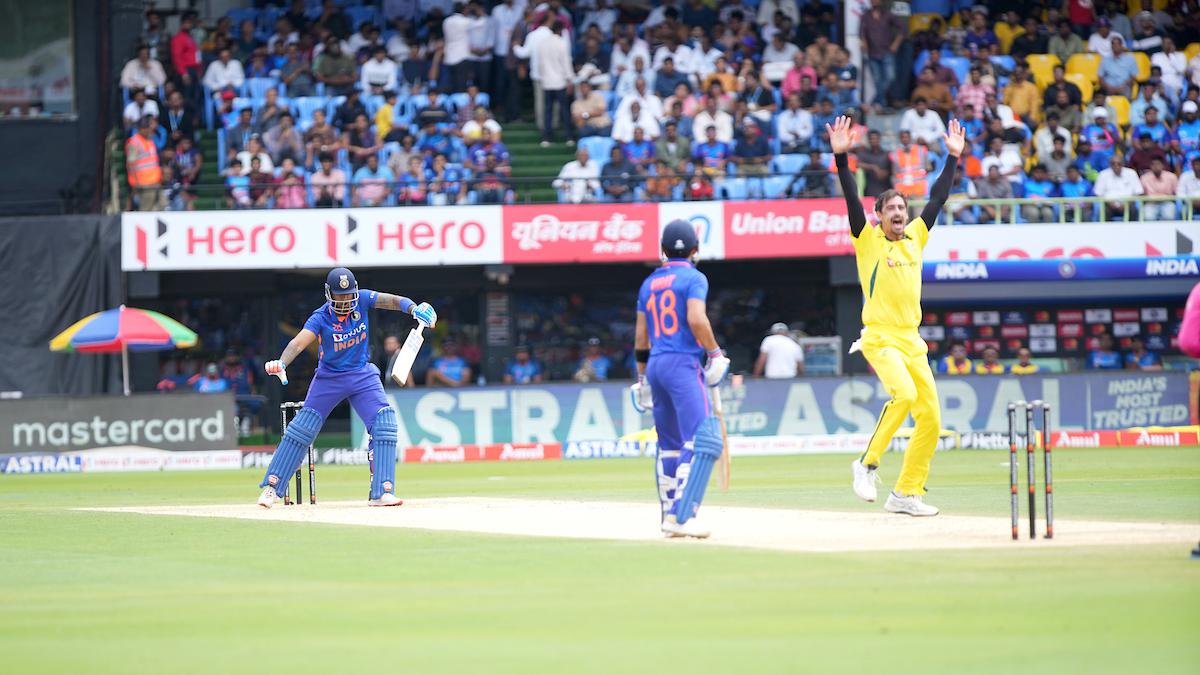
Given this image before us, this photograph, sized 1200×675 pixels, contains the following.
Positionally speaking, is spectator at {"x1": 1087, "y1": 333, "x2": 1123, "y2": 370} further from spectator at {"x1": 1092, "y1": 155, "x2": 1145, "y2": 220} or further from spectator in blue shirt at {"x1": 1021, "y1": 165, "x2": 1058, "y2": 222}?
spectator in blue shirt at {"x1": 1021, "y1": 165, "x2": 1058, "y2": 222}

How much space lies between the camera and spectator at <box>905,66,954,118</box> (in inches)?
1276

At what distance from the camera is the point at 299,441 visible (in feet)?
49.7

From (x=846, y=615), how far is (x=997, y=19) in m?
30.3

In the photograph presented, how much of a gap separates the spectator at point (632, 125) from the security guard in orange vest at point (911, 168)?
4.35 m

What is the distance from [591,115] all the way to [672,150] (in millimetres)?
1892

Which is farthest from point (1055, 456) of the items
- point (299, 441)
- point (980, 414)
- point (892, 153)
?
point (299, 441)

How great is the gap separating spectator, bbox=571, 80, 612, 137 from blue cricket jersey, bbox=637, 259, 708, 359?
68.5ft

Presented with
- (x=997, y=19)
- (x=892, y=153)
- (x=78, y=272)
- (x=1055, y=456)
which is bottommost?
(x=1055, y=456)

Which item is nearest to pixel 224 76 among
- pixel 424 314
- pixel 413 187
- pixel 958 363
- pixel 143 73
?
pixel 143 73

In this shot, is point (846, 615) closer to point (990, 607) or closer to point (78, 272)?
point (990, 607)

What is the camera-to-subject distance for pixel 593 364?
31891 mm

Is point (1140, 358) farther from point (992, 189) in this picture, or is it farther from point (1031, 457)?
point (1031, 457)

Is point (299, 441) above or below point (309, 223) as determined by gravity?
below

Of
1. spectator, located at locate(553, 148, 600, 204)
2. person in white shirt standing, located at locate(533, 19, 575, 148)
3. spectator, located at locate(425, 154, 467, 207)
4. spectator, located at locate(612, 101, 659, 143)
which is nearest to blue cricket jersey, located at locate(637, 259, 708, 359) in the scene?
spectator, located at locate(425, 154, 467, 207)
